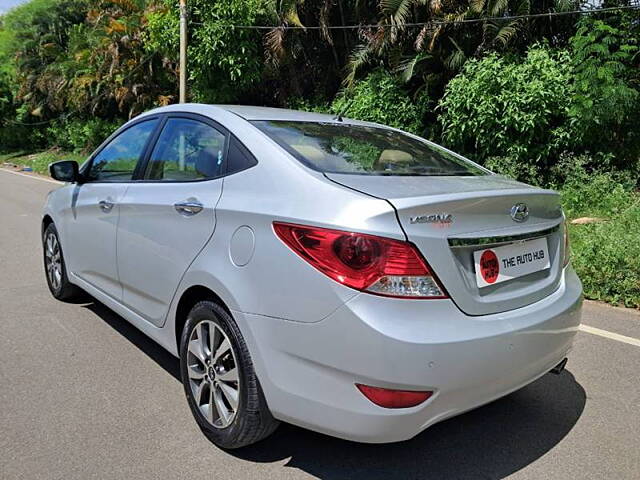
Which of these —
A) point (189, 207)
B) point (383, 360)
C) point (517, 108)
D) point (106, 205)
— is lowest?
point (383, 360)

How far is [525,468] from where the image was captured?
103 inches

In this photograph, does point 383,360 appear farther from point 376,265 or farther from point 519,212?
point 519,212

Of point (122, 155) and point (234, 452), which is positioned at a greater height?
point (122, 155)

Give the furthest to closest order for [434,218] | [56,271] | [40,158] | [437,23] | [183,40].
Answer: [40,158] → [183,40] → [437,23] → [56,271] → [434,218]

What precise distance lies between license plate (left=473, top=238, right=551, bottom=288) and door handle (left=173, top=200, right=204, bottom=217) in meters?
1.34

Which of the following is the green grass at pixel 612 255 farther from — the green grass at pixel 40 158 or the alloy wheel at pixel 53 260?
the green grass at pixel 40 158

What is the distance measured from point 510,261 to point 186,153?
5.99 ft

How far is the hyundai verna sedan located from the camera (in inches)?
85.0

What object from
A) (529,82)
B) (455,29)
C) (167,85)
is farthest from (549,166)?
(167,85)

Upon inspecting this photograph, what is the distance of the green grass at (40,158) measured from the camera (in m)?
24.9

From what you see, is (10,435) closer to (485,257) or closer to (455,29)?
(485,257)

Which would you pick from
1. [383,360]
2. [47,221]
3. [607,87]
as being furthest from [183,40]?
[383,360]

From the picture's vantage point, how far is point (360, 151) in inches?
121

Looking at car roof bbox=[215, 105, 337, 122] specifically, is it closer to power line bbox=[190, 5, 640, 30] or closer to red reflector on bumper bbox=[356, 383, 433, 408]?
red reflector on bumper bbox=[356, 383, 433, 408]
